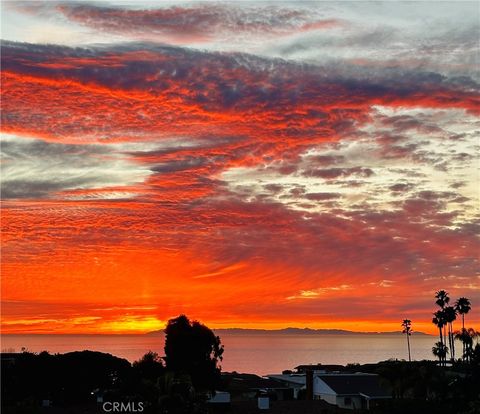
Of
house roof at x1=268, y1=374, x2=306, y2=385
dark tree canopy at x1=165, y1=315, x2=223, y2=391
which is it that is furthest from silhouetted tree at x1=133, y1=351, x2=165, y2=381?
house roof at x1=268, y1=374, x2=306, y2=385

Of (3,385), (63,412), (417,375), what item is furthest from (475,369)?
(3,385)

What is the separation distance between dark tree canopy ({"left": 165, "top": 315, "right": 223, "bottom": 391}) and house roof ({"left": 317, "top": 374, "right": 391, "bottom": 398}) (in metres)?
15.0

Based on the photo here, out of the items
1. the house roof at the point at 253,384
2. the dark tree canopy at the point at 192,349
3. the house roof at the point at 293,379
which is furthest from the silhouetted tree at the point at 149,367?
the house roof at the point at 293,379

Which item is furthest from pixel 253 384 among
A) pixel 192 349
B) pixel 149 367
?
pixel 149 367

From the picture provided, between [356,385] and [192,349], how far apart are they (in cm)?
2162

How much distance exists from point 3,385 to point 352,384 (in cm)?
4318

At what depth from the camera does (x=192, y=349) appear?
325ft

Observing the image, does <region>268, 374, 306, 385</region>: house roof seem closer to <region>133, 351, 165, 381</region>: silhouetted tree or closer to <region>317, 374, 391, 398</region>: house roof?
<region>317, 374, 391, 398</region>: house roof

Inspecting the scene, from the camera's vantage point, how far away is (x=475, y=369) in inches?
3196

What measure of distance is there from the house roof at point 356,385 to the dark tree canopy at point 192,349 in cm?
1496

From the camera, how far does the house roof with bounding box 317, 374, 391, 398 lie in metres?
95.3

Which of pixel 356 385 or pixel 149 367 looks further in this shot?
pixel 356 385

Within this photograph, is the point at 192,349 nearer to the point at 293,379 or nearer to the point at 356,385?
the point at 356,385

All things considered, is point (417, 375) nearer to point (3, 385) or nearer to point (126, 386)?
point (126, 386)
